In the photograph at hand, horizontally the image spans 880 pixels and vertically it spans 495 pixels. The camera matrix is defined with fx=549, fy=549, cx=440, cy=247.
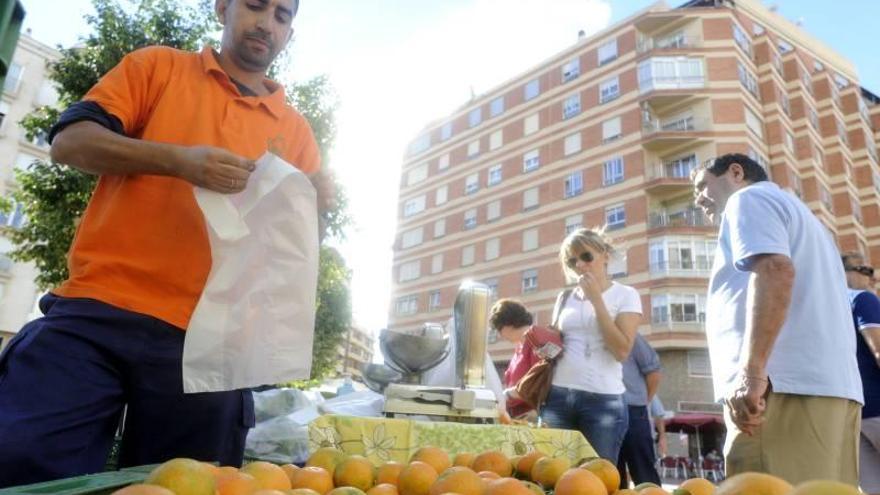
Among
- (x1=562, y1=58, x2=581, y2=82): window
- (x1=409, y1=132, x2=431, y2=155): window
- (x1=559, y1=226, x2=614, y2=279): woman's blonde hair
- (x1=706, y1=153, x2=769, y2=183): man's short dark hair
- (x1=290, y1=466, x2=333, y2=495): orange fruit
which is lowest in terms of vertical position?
(x1=290, y1=466, x2=333, y2=495): orange fruit

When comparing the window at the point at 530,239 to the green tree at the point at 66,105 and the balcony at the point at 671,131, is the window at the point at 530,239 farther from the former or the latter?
the green tree at the point at 66,105

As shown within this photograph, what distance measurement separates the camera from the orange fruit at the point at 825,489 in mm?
621

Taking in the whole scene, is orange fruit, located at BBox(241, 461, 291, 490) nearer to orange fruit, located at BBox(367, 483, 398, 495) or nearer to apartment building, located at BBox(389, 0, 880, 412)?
orange fruit, located at BBox(367, 483, 398, 495)

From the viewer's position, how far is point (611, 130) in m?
27.0

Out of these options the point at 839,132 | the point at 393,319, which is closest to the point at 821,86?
the point at 839,132

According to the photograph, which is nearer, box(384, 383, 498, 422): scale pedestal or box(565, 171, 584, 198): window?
box(384, 383, 498, 422): scale pedestal

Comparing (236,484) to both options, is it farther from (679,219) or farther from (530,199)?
(530,199)

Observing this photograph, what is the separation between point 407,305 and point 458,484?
33084mm

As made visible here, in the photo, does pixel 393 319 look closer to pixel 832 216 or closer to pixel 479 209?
pixel 479 209

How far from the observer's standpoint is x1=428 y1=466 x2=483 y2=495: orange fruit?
0.96 m

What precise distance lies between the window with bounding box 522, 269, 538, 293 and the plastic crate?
87.7ft

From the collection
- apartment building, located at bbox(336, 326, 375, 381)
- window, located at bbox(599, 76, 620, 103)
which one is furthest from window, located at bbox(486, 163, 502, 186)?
apartment building, located at bbox(336, 326, 375, 381)

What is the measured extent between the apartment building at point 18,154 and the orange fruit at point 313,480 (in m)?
32.2

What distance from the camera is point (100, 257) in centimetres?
138
